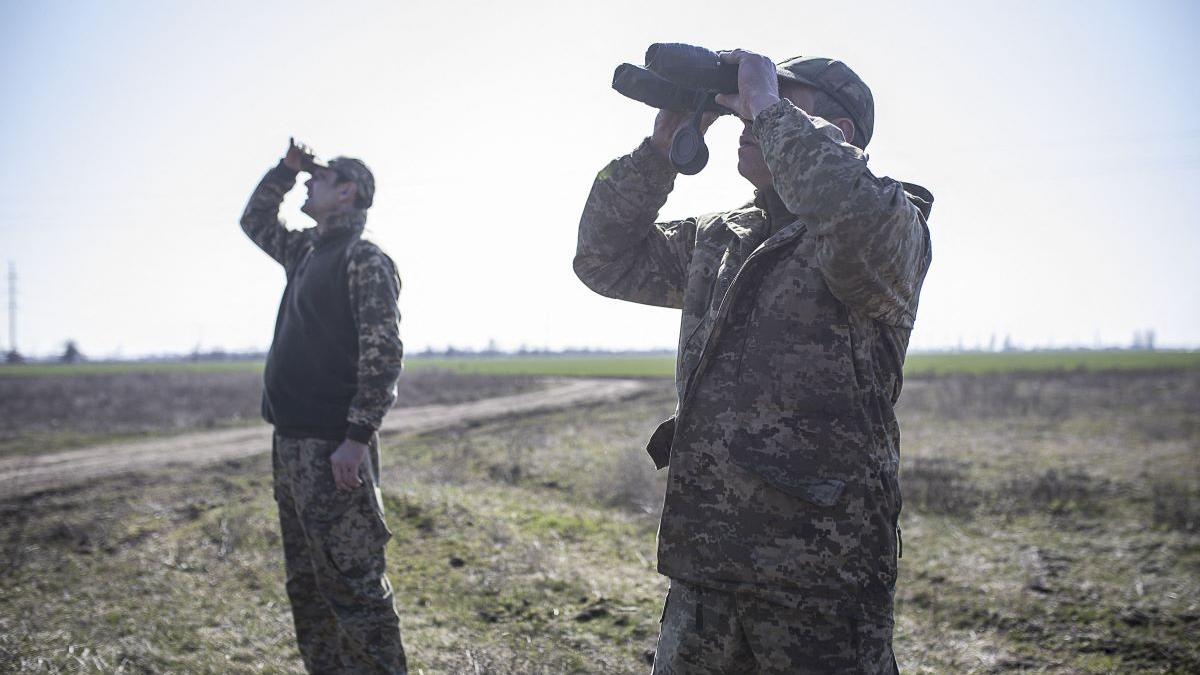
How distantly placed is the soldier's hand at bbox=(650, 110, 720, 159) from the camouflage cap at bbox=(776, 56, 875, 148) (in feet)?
0.87

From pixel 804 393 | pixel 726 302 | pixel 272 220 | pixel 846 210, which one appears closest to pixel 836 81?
pixel 846 210

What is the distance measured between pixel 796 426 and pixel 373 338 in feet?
6.67

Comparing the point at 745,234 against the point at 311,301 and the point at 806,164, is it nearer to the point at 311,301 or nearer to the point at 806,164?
the point at 806,164

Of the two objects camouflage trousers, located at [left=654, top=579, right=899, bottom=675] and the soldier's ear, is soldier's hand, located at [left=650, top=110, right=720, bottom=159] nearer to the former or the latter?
the soldier's ear

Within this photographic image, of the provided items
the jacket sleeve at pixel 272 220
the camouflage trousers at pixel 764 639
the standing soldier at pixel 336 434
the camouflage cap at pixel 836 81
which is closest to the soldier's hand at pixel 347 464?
the standing soldier at pixel 336 434

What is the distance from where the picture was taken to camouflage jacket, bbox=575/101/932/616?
5.46 feet

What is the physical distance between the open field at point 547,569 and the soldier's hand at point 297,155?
2491 millimetres

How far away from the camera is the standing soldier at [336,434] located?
10.0 ft

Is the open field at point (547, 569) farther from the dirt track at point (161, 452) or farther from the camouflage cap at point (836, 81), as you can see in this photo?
the camouflage cap at point (836, 81)

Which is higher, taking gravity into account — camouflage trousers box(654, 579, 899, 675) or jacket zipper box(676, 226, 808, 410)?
jacket zipper box(676, 226, 808, 410)

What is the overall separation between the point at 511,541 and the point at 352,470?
2860mm

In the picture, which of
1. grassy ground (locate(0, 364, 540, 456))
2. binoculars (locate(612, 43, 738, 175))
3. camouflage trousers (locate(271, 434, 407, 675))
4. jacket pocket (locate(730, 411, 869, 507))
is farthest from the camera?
grassy ground (locate(0, 364, 540, 456))

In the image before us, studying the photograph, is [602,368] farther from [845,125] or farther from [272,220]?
[845,125]

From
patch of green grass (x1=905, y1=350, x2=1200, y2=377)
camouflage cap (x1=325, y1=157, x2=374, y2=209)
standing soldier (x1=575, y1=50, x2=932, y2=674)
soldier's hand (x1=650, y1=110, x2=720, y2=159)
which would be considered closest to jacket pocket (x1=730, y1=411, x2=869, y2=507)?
standing soldier (x1=575, y1=50, x2=932, y2=674)
